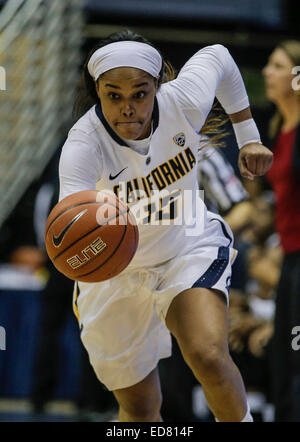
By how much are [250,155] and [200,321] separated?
0.74 meters

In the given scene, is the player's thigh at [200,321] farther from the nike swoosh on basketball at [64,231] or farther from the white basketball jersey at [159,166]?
the nike swoosh on basketball at [64,231]

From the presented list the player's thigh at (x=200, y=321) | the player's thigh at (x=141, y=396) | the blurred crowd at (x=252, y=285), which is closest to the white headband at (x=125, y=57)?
the blurred crowd at (x=252, y=285)

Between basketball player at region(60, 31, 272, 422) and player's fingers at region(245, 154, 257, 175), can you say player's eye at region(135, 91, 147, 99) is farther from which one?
player's fingers at region(245, 154, 257, 175)

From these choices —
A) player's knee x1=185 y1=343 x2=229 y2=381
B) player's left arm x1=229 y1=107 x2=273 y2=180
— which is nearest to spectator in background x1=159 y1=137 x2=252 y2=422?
player's left arm x1=229 y1=107 x2=273 y2=180

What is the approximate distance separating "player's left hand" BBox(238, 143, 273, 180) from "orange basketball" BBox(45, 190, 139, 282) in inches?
28.9

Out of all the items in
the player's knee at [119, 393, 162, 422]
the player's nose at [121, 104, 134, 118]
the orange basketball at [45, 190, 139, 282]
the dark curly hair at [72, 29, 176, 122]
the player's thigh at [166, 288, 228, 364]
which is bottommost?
the player's knee at [119, 393, 162, 422]

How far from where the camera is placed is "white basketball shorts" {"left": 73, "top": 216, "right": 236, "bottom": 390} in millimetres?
3193

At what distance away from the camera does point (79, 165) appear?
2.88m

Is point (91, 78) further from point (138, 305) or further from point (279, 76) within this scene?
point (279, 76)

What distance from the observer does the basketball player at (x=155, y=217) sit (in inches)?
115
